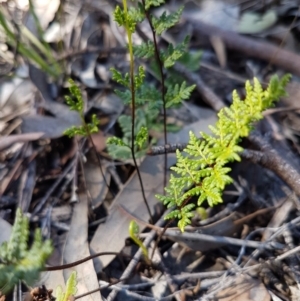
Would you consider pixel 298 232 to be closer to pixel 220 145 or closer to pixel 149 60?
pixel 220 145

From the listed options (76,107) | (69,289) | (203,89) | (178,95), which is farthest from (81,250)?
(203,89)

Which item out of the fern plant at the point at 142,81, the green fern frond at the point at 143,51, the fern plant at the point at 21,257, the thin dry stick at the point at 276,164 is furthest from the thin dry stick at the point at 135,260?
the green fern frond at the point at 143,51

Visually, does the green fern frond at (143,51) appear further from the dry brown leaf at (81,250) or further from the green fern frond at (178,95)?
the dry brown leaf at (81,250)

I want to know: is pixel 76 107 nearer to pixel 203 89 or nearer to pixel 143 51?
pixel 143 51

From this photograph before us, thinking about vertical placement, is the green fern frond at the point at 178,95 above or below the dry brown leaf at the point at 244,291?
above

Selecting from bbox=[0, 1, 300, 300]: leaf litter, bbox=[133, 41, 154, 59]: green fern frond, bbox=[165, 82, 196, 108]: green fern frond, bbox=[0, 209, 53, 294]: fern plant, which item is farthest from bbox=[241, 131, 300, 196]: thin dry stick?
bbox=[0, 209, 53, 294]: fern plant

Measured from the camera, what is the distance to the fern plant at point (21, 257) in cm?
127

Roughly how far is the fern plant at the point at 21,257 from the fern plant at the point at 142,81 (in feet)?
1.62

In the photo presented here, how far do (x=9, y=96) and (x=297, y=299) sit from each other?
1724 mm

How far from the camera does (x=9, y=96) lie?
2.57 metres

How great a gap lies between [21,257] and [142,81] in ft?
2.21

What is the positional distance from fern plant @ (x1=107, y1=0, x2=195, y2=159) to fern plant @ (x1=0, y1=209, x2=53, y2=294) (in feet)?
1.62

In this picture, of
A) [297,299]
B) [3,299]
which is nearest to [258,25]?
[297,299]

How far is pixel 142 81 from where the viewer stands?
1599 mm
